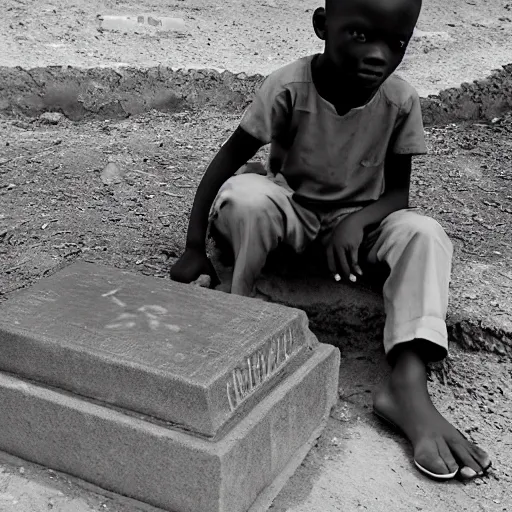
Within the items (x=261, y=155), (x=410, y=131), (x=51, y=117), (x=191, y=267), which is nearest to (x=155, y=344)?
(x=191, y=267)

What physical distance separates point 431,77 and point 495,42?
846 millimetres

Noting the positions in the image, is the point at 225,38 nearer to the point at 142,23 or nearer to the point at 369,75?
the point at 142,23

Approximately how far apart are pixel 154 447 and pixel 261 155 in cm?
230

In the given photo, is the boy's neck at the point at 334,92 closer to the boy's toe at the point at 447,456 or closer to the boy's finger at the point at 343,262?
the boy's finger at the point at 343,262

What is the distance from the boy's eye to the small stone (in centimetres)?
237

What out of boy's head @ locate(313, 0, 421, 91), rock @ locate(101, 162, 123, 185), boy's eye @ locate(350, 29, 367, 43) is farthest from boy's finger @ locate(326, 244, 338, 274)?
rock @ locate(101, 162, 123, 185)

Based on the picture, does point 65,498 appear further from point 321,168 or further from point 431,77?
point 431,77

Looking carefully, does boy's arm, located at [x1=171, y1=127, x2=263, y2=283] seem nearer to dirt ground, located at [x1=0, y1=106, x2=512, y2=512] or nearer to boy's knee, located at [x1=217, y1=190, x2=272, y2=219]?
→ boy's knee, located at [x1=217, y1=190, x2=272, y2=219]

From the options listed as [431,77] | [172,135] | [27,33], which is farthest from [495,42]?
[27,33]

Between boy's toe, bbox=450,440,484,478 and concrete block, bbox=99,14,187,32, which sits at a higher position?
concrete block, bbox=99,14,187,32

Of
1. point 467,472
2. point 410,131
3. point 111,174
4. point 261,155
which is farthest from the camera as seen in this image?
point 261,155

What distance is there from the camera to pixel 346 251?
2.40 metres

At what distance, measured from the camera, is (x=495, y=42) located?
5180 mm

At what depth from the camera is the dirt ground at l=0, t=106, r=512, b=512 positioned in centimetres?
207
